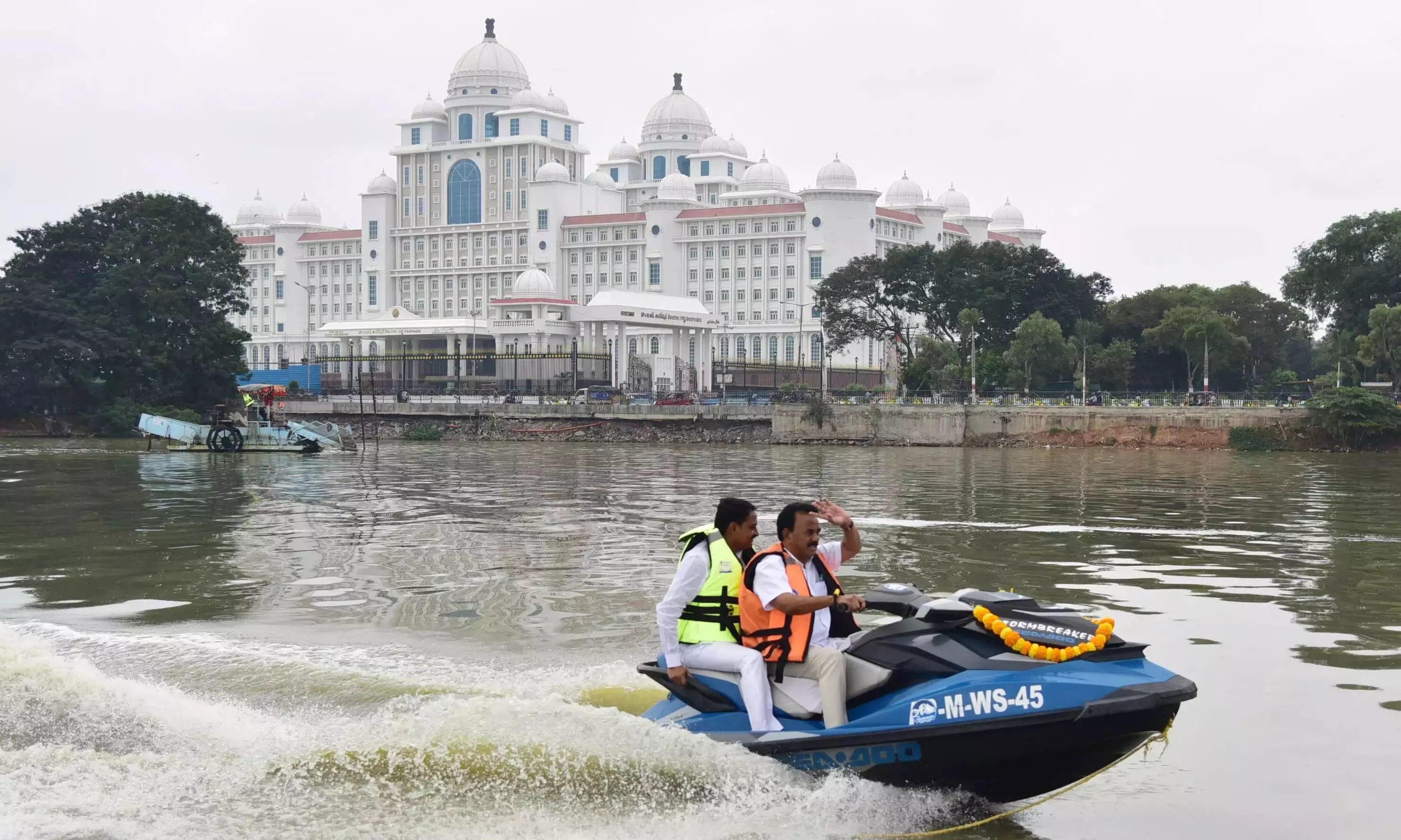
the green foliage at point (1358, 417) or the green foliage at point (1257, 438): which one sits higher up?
the green foliage at point (1358, 417)

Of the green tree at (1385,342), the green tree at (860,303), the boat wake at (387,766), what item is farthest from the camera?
the green tree at (860,303)

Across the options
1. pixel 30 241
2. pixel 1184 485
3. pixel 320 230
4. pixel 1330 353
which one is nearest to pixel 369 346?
pixel 320 230

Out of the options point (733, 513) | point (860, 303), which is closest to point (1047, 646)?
point (733, 513)

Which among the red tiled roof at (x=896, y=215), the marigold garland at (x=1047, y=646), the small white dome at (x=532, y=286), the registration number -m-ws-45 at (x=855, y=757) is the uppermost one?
the red tiled roof at (x=896, y=215)

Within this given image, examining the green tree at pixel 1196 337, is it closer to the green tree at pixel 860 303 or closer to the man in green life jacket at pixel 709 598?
the green tree at pixel 860 303

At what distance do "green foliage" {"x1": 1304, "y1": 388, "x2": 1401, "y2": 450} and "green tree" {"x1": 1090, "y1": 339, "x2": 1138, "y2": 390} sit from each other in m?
18.2

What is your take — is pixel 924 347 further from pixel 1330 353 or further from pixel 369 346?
pixel 369 346

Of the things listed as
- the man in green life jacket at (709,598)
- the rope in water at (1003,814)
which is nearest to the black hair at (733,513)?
the man in green life jacket at (709,598)

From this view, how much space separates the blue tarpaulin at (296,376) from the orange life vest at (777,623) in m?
97.8

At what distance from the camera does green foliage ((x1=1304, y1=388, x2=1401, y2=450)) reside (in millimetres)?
51219

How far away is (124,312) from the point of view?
66.9 m

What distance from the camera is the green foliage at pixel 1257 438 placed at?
53031 mm

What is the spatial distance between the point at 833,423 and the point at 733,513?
178 feet

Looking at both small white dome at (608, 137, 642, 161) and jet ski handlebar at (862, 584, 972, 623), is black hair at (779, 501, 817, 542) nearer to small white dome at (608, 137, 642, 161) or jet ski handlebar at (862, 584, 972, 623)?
jet ski handlebar at (862, 584, 972, 623)
